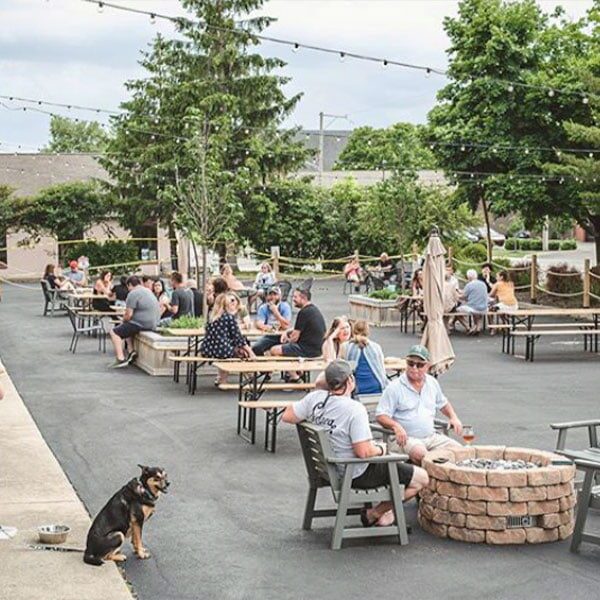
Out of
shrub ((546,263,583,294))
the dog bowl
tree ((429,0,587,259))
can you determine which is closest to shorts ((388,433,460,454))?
the dog bowl

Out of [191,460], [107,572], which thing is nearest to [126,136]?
[191,460]

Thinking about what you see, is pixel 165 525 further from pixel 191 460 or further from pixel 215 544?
pixel 191 460

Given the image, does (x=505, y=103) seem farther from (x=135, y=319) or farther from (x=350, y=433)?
(x=350, y=433)

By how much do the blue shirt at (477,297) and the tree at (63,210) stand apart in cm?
2930

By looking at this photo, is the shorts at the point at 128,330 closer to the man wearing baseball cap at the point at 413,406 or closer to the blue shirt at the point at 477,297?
the blue shirt at the point at 477,297

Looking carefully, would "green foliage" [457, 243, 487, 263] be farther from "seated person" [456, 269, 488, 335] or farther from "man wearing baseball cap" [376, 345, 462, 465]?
"man wearing baseball cap" [376, 345, 462, 465]

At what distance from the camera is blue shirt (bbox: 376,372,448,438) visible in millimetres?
8984

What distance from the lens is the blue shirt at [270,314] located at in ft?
59.8

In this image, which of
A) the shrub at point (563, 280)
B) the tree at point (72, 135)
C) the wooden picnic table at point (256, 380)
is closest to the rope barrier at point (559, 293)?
the shrub at point (563, 280)

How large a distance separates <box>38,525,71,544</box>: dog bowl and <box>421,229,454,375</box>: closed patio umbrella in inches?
320

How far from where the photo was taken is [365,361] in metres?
11.4

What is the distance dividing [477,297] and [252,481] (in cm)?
1368

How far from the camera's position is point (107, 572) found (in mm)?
7051

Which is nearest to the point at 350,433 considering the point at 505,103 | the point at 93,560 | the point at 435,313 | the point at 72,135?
the point at 93,560
